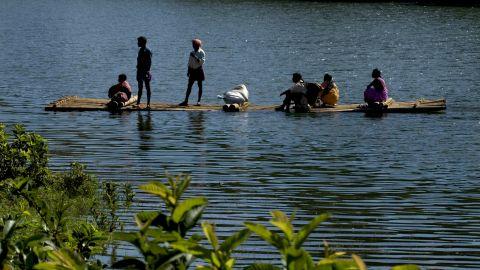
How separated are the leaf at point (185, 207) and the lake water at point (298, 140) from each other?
8882mm

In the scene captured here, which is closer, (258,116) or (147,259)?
(147,259)

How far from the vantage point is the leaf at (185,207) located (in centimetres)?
397

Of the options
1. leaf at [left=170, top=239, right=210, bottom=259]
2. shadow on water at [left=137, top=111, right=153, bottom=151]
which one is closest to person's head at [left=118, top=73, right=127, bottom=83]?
shadow on water at [left=137, top=111, right=153, bottom=151]

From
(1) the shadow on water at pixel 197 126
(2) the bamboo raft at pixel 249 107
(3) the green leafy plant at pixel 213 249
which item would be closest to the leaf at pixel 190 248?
(3) the green leafy plant at pixel 213 249

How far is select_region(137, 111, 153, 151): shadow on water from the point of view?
24.2 meters

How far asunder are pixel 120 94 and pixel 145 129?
3.55 metres

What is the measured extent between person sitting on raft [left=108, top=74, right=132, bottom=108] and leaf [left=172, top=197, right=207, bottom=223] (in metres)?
25.8

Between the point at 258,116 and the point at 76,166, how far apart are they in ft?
39.1

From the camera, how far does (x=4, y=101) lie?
113 feet

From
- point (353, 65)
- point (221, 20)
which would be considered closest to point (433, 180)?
point (353, 65)

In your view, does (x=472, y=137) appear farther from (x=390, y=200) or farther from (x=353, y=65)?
(x=353, y=65)

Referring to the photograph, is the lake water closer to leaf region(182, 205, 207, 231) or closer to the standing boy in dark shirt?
the standing boy in dark shirt

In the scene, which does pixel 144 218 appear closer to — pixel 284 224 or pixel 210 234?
pixel 210 234

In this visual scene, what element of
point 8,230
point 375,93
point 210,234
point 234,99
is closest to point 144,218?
point 210,234
